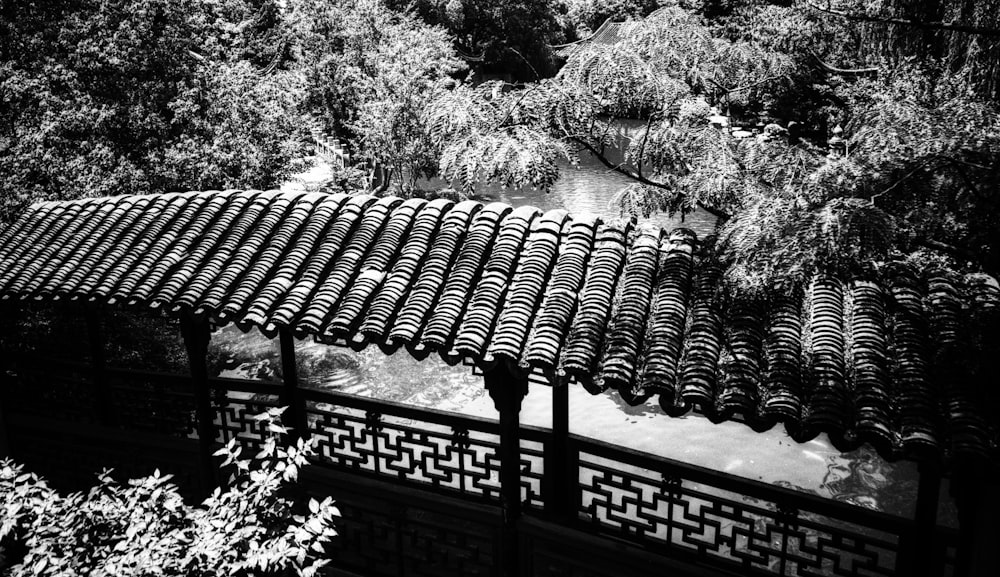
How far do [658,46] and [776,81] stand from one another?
1.73m

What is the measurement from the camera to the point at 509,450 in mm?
5125

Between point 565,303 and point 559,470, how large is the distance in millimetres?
1787

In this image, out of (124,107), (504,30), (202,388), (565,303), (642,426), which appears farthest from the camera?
(504,30)

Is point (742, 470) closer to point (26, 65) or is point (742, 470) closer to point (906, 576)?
point (906, 576)

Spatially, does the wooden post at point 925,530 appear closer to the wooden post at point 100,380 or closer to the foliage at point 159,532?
the foliage at point 159,532

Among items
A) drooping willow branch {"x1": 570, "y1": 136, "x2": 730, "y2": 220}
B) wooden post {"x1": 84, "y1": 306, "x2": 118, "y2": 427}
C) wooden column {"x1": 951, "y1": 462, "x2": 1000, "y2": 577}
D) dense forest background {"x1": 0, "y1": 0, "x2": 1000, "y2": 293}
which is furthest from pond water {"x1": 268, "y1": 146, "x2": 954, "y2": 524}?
wooden post {"x1": 84, "y1": 306, "x2": 118, "y2": 427}

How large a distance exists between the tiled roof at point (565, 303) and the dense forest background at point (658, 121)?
34 cm

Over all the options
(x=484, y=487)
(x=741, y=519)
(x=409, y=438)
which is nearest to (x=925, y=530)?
(x=741, y=519)

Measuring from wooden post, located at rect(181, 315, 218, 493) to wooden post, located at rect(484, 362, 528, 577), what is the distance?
2315mm

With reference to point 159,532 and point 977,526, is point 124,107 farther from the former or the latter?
point 977,526

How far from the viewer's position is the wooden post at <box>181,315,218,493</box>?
5605 mm

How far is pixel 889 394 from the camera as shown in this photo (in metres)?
3.84

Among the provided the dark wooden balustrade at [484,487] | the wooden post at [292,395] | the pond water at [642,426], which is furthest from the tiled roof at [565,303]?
Answer: the pond water at [642,426]

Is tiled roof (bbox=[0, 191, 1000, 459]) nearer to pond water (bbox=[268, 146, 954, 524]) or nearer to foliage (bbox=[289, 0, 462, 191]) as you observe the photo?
pond water (bbox=[268, 146, 954, 524])
